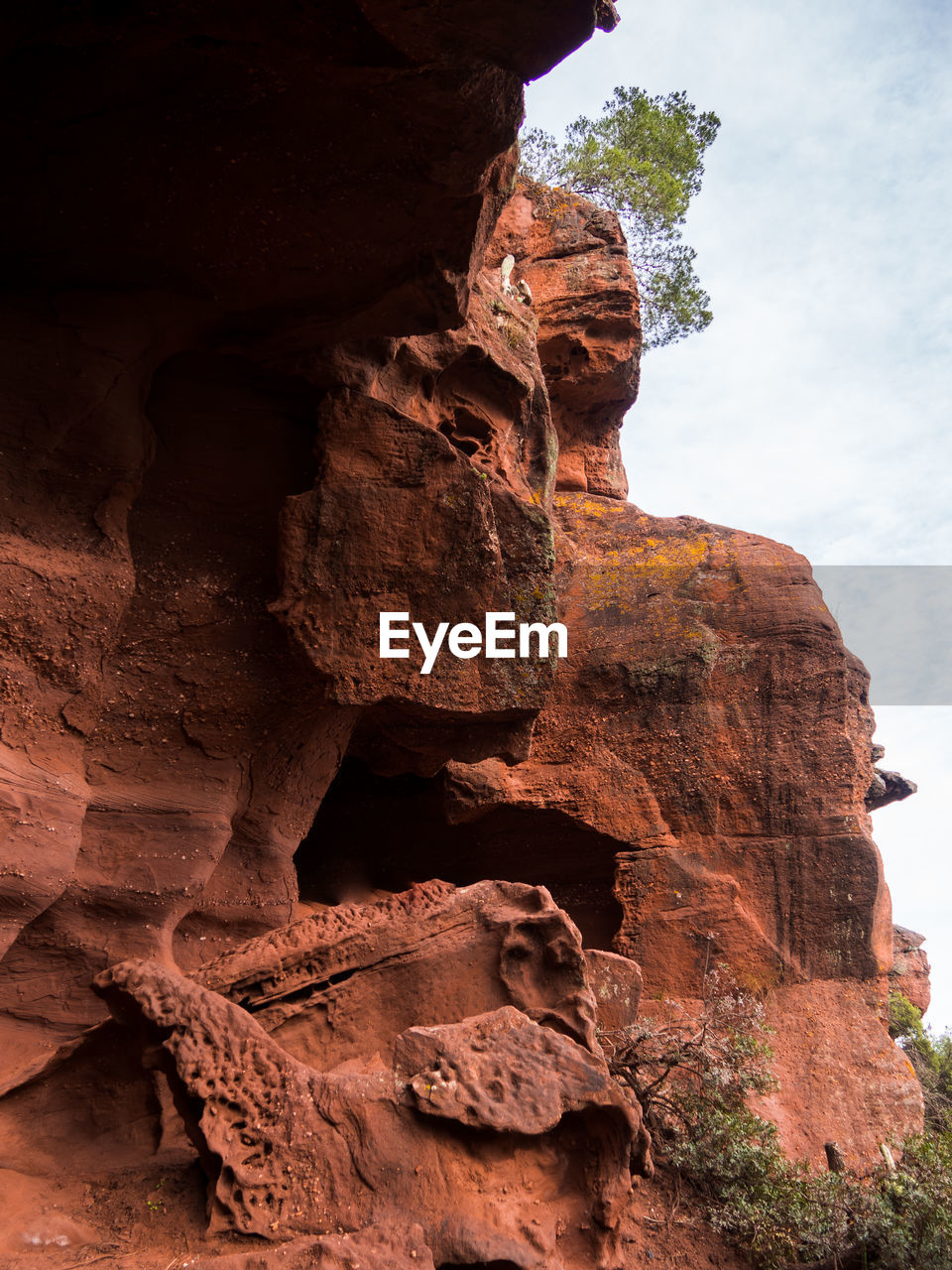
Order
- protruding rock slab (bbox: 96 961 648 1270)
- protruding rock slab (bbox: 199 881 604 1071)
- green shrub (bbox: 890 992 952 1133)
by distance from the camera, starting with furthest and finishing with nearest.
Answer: green shrub (bbox: 890 992 952 1133) < protruding rock slab (bbox: 199 881 604 1071) < protruding rock slab (bbox: 96 961 648 1270)

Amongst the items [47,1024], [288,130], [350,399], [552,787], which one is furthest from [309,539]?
[552,787]

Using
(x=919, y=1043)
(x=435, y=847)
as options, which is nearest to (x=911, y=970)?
(x=919, y=1043)

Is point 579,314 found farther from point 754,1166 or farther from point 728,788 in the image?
point 754,1166

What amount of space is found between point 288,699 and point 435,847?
387cm

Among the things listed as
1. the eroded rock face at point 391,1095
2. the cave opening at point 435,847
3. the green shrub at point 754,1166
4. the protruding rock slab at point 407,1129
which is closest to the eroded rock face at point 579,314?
the cave opening at point 435,847

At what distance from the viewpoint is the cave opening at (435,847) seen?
8367mm

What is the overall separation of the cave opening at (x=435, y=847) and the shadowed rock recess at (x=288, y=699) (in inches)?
29.5

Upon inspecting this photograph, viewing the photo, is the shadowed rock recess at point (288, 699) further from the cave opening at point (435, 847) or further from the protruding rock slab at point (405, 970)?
the cave opening at point (435, 847)

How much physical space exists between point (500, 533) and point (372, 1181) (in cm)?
367

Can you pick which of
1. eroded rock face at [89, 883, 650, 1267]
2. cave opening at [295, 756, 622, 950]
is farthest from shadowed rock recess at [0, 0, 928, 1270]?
cave opening at [295, 756, 622, 950]

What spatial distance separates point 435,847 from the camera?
880 cm

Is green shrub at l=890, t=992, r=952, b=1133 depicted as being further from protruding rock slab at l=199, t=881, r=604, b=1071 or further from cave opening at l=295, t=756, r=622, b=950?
protruding rock slab at l=199, t=881, r=604, b=1071

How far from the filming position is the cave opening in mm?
8367

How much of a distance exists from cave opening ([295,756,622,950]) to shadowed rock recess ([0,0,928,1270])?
0.75 metres
